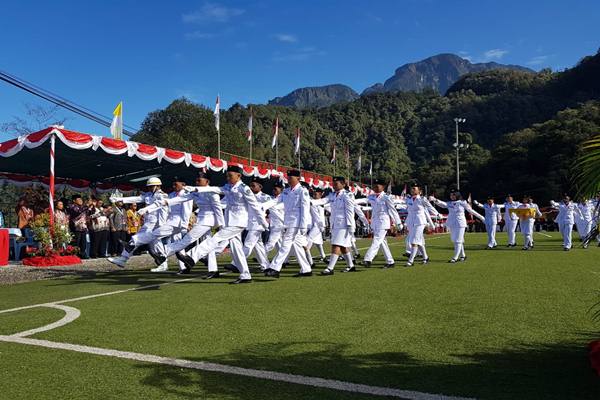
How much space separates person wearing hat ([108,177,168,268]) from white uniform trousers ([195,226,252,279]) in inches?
59.6

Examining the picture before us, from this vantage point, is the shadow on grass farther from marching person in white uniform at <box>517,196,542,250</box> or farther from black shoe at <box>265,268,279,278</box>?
marching person in white uniform at <box>517,196,542,250</box>

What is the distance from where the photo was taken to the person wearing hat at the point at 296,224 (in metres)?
10.3

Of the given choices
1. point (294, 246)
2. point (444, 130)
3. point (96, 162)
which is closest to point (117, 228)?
point (96, 162)

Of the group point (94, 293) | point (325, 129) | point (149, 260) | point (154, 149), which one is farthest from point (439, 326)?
point (325, 129)

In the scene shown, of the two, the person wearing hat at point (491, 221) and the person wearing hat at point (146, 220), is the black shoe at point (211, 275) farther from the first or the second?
the person wearing hat at point (491, 221)

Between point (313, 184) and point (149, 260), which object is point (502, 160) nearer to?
point (313, 184)

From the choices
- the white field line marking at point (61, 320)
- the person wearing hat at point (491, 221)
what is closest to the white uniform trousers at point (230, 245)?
the white field line marking at point (61, 320)

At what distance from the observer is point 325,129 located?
9450cm

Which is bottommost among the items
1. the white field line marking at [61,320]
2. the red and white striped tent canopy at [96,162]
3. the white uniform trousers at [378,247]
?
the white field line marking at [61,320]

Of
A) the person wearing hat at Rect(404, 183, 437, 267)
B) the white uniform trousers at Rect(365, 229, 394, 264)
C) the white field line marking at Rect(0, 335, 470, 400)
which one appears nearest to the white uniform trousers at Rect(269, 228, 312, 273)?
the white uniform trousers at Rect(365, 229, 394, 264)

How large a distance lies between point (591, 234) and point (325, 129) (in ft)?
302

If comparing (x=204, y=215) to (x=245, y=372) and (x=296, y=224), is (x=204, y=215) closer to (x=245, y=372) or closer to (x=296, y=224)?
(x=296, y=224)

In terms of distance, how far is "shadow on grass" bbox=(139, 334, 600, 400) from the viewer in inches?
130

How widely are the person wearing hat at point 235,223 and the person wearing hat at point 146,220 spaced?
1369mm
